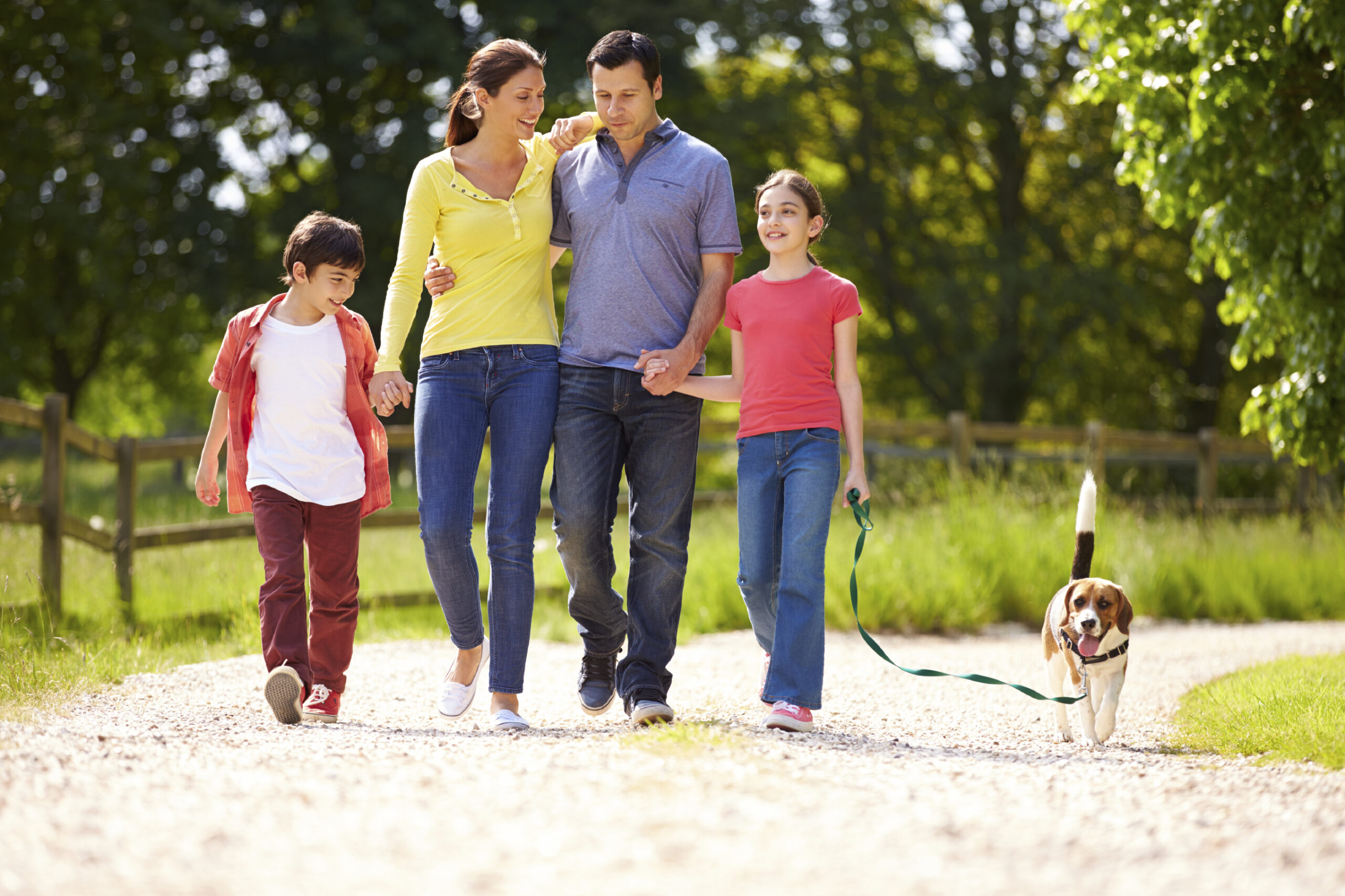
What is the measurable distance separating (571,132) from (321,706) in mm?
2085

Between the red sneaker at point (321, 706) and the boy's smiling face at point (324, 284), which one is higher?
the boy's smiling face at point (324, 284)

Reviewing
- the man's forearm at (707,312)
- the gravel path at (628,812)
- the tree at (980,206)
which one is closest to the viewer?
the gravel path at (628,812)

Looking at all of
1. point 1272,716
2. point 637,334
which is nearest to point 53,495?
point 637,334

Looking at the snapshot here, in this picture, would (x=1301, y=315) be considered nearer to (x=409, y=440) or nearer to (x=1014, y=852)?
(x=1014, y=852)

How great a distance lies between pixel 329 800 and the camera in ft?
8.61

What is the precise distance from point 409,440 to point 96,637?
2790mm

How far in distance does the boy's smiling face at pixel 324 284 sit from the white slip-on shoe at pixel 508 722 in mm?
1486

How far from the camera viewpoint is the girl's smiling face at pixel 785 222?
13.3 ft

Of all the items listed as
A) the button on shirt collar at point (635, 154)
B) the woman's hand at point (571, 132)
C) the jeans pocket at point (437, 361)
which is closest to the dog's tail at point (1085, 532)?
the button on shirt collar at point (635, 154)

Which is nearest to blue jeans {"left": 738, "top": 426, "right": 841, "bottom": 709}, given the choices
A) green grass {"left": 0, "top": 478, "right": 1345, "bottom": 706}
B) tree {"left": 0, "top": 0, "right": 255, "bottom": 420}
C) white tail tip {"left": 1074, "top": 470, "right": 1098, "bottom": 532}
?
white tail tip {"left": 1074, "top": 470, "right": 1098, "bottom": 532}

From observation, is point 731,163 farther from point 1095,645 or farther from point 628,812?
point 628,812

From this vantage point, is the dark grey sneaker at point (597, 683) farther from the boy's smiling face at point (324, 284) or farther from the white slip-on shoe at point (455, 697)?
the boy's smiling face at point (324, 284)

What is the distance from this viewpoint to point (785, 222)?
406 centimetres

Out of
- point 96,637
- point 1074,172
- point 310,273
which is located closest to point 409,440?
point 96,637
